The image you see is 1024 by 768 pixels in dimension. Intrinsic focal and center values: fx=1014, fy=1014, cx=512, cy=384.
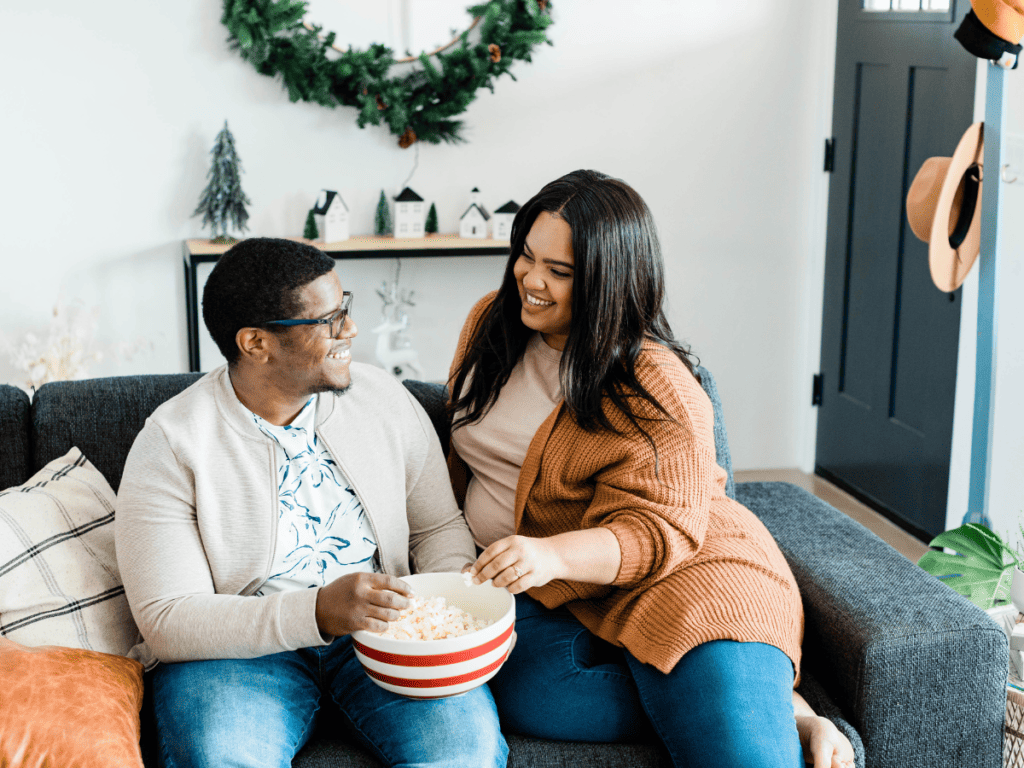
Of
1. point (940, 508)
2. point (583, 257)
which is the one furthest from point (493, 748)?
point (940, 508)

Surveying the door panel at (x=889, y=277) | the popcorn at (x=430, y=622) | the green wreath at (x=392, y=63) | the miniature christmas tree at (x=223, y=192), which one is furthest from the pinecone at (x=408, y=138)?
the popcorn at (x=430, y=622)

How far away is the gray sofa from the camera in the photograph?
145cm

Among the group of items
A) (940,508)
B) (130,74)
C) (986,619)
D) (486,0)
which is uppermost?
(486,0)

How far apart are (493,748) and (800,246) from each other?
2650 millimetres

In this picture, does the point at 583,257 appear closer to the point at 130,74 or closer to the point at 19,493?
the point at 19,493

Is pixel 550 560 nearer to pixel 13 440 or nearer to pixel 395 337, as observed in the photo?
pixel 13 440

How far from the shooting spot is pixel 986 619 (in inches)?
60.1

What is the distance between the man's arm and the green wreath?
6.32 ft

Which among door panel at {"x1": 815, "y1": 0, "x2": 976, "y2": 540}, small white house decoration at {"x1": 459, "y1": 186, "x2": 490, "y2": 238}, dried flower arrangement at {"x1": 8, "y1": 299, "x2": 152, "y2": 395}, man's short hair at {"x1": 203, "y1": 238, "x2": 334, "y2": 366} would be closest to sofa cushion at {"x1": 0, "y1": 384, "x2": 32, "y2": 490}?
man's short hair at {"x1": 203, "y1": 238, "x2": 334, "y2": 366}

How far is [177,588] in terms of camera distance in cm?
136

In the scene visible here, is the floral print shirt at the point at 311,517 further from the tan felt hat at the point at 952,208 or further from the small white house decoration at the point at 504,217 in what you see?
the small white house decoration at the point at 504,217

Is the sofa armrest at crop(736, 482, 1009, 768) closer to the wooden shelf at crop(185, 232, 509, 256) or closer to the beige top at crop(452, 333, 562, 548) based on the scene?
the beige top at crop(452, 333, 562, 548)

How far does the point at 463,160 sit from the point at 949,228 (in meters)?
1.56

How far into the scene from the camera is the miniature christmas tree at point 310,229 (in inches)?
124
